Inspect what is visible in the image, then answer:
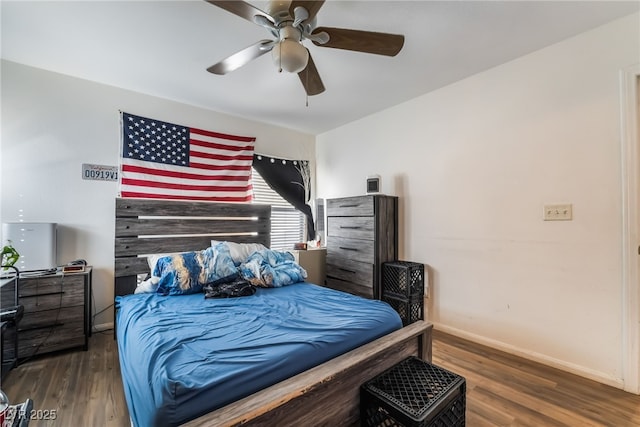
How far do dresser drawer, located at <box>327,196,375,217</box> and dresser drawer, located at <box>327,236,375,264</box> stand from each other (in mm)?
317

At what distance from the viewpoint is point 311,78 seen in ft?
6.76

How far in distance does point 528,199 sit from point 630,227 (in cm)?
60

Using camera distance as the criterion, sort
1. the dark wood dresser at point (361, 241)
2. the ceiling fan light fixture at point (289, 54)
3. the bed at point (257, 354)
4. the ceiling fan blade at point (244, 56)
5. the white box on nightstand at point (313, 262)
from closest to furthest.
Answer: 1. the bed at point (257, 354)
2. the ceiling fan light fixture at point (289, 54)
3. the ceiling fan blade at point (244, 56)
4. the dark wood dresser at point (361, 241)
5. the white box on nightstand at point (313, 262)

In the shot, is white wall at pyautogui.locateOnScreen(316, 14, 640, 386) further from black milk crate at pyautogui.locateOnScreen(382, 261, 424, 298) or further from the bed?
the bed

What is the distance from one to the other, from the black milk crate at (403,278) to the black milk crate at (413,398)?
1.39 m

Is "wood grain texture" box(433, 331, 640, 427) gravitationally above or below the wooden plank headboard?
below

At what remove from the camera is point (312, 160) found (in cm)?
436

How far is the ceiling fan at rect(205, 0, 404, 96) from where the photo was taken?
142 cm

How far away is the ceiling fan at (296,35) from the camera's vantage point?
4.65 feet

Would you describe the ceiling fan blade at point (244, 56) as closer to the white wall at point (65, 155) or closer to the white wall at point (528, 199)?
the white wall at point (65, 155)

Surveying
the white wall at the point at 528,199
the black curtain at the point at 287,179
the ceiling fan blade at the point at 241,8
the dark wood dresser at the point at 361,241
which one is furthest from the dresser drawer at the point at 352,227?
the ceiling fan blade at the point at 241,8

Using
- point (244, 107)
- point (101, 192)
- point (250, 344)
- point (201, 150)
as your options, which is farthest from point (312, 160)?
point (250, 344)

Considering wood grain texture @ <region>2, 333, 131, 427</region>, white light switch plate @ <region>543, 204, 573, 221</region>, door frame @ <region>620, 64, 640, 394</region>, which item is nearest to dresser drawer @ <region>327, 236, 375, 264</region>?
white light switch plate @ <region>543, 204, 573, 221</region>

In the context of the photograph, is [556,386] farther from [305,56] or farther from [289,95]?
[289,95]
